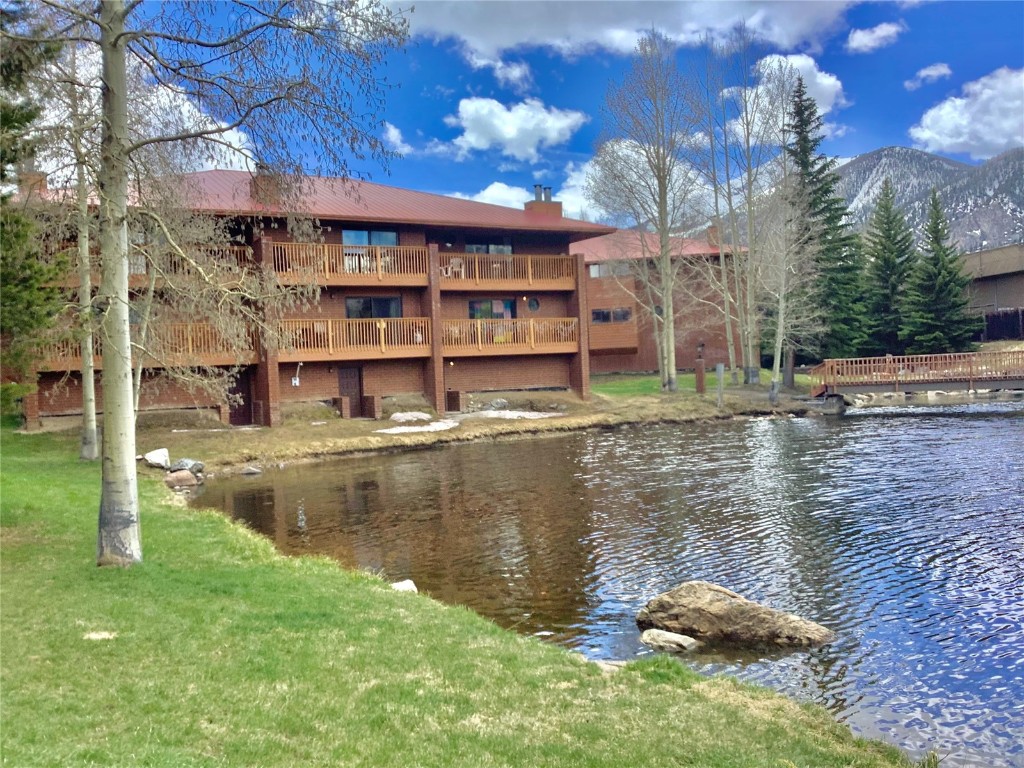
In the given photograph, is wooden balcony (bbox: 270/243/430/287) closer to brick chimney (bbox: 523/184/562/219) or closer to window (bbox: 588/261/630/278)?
brick chimney (bbox: 523/184/562/219)

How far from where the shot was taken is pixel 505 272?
3612 centimetres

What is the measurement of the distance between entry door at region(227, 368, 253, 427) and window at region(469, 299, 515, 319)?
10439 millimetres

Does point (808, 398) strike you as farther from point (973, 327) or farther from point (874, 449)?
point (874, 449)

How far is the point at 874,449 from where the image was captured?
24.5m

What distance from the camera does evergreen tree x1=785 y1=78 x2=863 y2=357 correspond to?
45.5 m

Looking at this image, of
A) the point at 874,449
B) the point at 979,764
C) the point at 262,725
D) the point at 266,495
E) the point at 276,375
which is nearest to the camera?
the point at 262,725

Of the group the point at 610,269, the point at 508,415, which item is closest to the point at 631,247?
the point at 610,269

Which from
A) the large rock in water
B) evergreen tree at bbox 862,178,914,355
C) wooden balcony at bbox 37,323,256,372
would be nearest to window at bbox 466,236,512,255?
wooden balcony at bbox 37,323,256,372

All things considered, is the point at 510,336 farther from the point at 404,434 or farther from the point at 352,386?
the point at 404,434

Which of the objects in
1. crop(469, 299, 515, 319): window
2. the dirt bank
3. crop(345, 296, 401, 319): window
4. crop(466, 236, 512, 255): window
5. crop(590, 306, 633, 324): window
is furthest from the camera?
crop(590, 306, 633, 324): window

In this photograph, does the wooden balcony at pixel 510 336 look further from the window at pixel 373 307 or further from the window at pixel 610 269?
the window at pixel 610 269

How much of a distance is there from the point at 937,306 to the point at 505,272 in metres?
25.5

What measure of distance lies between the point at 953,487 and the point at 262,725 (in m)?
16.9

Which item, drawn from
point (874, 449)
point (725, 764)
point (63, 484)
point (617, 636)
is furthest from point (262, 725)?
point (874, 449)
